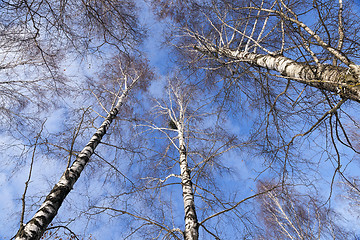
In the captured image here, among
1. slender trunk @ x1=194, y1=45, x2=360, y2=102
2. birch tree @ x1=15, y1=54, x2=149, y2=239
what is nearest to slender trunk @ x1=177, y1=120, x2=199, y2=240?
birch tree @ x1=15, y1=54, x2=149, y2=239

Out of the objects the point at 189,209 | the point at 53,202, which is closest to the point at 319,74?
the point at 189,209

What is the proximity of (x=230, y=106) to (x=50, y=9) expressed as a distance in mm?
3405

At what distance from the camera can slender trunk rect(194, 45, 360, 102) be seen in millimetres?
1512

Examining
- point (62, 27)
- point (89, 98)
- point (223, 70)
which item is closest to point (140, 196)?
point (62, 27)

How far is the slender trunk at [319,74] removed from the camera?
1512 mm

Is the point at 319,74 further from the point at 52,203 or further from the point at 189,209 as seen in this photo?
the point at 52,203

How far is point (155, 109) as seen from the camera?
6.75 m

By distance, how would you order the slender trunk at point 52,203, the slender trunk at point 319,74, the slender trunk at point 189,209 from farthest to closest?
the slender trunk at point 189,209, the slender trunk at point 52,203, the slender trunk at point 319,74

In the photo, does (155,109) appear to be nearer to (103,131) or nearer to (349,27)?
(103,131)

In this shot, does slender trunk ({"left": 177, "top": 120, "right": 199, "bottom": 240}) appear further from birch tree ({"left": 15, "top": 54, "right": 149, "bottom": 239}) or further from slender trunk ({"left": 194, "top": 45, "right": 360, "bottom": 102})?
slender trunk ({"left": 194, "top": 45, "right": 360, "bottom": 102})

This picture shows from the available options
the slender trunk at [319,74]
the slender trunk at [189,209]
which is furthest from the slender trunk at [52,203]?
the slender trunk at [319,74]

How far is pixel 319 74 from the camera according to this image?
1.88 m

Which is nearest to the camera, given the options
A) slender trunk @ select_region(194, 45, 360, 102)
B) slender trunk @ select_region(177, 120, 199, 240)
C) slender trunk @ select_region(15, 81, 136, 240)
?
slender trunk @ select_region(194, 45, 360, 102)

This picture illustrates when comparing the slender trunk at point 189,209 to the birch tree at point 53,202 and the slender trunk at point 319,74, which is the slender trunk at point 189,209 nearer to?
the birch tree at point 53,202
